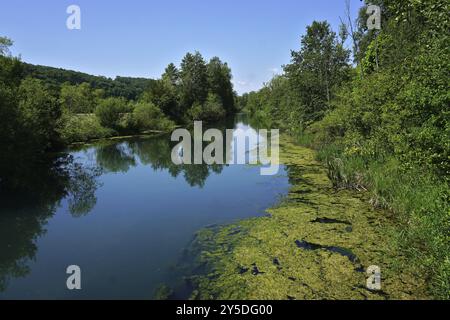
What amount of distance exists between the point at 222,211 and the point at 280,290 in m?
5.05

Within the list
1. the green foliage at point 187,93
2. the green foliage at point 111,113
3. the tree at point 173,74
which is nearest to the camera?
the green foliage at point 111,113

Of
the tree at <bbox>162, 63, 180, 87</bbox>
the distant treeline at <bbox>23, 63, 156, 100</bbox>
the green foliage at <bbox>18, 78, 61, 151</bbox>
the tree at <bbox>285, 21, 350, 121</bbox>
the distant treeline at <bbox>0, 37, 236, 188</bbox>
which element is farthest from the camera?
the distant treeline at <bbox>23, 63, 156, 100</bbox>

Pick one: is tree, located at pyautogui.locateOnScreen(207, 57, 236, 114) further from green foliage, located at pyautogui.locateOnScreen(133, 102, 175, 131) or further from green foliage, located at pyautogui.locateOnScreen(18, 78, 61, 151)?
green foliage, located at pyautogui.locateOnScreen(18, 78, 61, 151)

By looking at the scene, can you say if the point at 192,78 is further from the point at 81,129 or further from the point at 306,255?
the point at 306,255

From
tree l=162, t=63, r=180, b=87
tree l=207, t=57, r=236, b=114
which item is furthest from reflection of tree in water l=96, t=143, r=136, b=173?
tree l=207, t=57, r=236, b=114

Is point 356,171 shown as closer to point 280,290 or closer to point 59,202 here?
point 280,290

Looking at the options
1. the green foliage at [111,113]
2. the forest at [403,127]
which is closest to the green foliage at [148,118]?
the green foliage at [111,113]

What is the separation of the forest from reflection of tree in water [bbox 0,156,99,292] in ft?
26.5

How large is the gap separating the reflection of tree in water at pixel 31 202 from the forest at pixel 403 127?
8.08 metres

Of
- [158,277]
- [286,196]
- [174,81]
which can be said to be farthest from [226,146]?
[174,81]

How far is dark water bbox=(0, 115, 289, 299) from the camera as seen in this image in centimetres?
677

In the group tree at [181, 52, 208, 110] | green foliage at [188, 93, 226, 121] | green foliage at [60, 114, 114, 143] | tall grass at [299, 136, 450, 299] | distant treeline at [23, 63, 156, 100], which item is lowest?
tall grass at [299, 136, 450, 299]

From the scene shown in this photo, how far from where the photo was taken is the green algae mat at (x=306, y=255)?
230 inches

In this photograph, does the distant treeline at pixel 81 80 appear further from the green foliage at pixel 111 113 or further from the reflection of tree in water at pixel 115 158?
the reflection of tree in water at pixel 115 158
